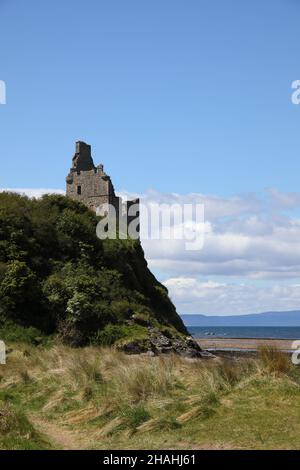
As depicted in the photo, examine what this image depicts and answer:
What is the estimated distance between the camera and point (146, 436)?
34.2 feet

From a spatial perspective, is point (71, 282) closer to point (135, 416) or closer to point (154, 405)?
point (154, 405)

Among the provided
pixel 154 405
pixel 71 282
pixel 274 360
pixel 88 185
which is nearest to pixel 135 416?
pixel 154 405

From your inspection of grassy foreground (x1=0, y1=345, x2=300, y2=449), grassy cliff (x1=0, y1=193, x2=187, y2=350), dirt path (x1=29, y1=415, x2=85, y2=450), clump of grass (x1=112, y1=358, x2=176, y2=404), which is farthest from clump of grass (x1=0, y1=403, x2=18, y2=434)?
grassy cliff (x1=0, y1=193, x2=187, y2=350)

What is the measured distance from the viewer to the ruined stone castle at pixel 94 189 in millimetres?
49250

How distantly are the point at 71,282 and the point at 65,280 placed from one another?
17.7 inches

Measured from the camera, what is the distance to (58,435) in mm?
11375

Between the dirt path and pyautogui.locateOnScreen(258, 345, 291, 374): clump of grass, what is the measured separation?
4823 mm

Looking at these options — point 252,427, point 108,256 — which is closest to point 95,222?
point 108,256

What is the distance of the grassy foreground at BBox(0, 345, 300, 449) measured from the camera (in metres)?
10.1

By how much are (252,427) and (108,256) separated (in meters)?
28.6

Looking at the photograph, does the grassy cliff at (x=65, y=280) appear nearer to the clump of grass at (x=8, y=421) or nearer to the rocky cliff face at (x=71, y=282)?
the rocky cliff face at (x=71, y=282)
